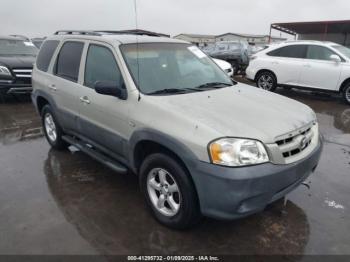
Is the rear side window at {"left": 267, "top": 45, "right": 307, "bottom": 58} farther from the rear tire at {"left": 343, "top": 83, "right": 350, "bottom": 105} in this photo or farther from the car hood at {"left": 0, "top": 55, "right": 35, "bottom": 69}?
the car hood at {"left": 0, "top": 55, "right": 35, "bottom": 69}

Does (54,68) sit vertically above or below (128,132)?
above

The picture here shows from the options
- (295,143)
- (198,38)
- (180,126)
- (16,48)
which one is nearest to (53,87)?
(180,126)

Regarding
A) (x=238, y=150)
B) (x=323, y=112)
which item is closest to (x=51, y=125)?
(x=238, y=150)

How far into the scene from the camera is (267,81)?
413 inches

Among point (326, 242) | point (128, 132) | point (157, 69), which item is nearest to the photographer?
point (326, 242)

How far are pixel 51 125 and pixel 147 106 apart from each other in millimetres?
2756

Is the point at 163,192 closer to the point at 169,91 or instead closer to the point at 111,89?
the point at 169,91

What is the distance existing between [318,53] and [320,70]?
531 millimetres

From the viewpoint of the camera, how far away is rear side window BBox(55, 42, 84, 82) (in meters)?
4.35

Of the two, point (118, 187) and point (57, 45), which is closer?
point (118, 187)

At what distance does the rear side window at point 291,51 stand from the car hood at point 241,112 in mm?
6772

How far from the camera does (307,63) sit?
9.55 meters

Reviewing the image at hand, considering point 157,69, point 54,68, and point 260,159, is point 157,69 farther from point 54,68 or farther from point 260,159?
point 54,68

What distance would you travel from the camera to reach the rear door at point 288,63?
32.0 ft
